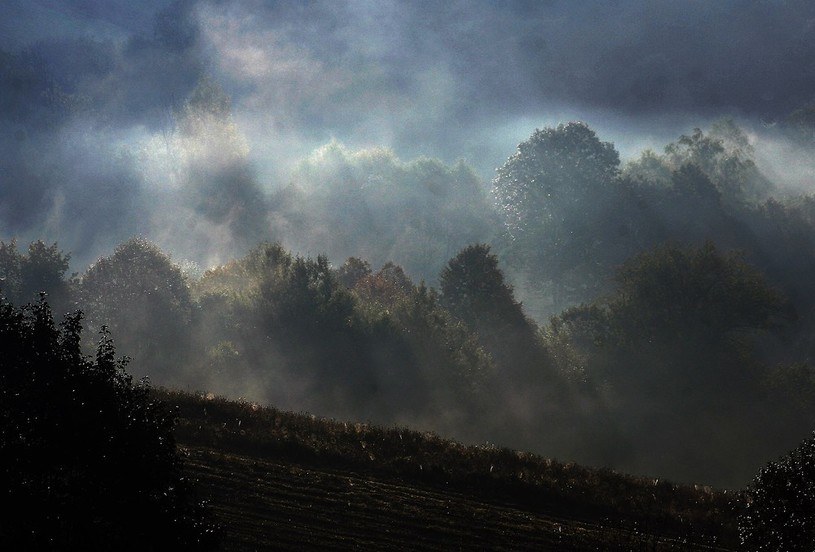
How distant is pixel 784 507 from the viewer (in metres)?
18.3

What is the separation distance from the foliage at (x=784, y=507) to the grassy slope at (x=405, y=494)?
13.3 ft

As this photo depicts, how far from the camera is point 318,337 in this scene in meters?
76.1

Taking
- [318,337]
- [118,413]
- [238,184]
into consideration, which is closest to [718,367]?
[318,337]

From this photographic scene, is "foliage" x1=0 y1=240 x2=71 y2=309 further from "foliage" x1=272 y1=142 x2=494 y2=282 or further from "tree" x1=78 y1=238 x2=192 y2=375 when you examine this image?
"foliage" x1=272 y1=142 x2=494 y2=282

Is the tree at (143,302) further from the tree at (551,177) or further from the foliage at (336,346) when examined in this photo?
the tree at (551,177)

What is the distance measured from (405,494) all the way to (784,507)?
12754 mm

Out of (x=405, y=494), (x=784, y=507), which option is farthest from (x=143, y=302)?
(x=784, y=507)

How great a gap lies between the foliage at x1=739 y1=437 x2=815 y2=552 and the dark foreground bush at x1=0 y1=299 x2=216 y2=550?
42.0 feet

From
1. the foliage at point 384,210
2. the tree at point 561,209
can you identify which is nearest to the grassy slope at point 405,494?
the tree at point 561,209

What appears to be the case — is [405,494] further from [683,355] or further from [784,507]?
[683,355]

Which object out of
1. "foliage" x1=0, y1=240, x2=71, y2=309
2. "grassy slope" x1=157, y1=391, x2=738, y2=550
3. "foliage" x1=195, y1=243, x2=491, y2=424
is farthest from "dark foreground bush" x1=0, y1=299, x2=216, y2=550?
"foliage" x1=0, y1=240, x2=71, y2=309

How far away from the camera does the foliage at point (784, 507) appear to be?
687 inches

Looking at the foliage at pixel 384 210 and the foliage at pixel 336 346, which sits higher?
the foliage at pixel 384 210

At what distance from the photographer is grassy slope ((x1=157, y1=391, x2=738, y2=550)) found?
2298 cm
